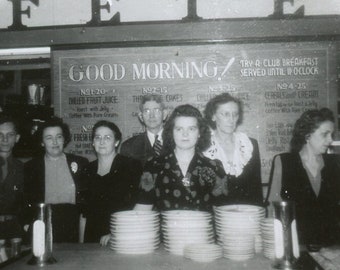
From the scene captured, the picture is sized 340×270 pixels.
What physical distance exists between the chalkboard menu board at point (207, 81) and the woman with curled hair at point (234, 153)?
31.7 inches

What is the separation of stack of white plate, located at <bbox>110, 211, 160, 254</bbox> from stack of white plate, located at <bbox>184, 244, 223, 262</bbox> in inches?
7.1

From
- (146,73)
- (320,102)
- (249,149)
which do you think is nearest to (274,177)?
(249,149)

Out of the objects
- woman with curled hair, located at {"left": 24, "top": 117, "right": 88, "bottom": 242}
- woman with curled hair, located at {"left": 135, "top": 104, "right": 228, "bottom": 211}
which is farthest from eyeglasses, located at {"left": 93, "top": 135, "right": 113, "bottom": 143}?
woman with curled hair, located at {"left": 135, "top": 104, "right": 228, "bottom": 211}

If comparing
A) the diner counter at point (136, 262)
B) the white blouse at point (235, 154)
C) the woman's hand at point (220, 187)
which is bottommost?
the diner counter at point (136, 262)

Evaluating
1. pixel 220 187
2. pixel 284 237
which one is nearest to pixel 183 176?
pixel 220 187

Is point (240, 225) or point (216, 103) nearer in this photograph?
point (240, 225)

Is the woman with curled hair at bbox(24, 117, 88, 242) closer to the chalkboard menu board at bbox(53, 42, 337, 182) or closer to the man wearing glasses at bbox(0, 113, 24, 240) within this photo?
the man wearing glasses at bbox(0, 113, 24, 240)

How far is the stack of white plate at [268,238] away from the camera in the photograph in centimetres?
159

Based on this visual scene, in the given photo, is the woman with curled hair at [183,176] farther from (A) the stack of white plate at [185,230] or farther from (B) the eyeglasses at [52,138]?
(B) the eyeglasses at [52,138]

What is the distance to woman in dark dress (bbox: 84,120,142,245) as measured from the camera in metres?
2.62

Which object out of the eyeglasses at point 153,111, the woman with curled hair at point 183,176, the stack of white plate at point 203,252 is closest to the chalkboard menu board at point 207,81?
the eyeglasses at point 153,111

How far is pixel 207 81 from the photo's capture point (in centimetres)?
361

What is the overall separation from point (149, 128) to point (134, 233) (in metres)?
1.52

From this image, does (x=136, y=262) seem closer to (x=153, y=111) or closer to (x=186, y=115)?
(x=186, y=115)
